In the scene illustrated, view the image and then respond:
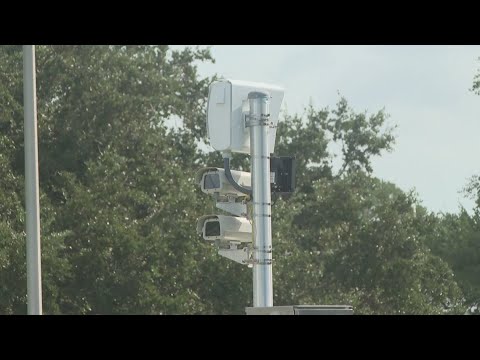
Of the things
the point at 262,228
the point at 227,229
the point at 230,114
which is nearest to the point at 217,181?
the point at 227,229

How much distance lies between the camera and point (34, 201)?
53.0 ft

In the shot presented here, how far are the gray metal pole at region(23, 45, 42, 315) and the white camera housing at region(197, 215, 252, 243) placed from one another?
12.3 feet

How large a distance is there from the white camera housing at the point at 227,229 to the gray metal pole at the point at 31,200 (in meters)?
3.76

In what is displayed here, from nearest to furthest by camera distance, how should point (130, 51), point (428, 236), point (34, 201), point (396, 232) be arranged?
point (34, 201) → point (396, 232) → point (428, 236) → point (130, 51)

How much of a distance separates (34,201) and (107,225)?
15456mm

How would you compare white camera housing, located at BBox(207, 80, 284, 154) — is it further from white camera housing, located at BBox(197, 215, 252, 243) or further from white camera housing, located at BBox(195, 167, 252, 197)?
white camera housing, located at BBox(197, 215, 252, 243)

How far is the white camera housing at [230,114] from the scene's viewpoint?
12570mm

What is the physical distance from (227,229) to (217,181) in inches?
17.4

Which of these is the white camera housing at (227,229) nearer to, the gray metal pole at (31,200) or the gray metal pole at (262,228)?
the gray metal pole at (262,228)

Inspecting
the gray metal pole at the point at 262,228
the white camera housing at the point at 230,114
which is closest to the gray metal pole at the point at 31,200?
the white camera housing at the point at 230,114

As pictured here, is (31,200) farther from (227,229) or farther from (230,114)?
(227,229)

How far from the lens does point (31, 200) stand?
1616 cm
